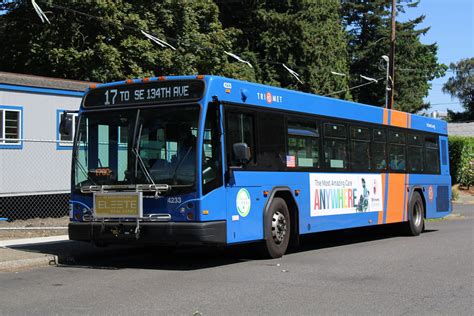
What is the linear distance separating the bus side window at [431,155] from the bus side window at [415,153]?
40cm

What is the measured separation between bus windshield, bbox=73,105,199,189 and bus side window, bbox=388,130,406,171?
7.35m

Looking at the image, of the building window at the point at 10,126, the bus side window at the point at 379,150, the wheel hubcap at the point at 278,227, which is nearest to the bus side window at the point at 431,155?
the bus side window at the point at 379,150

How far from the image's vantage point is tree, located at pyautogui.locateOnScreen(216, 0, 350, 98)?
3528 cm

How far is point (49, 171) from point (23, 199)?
1339 mm

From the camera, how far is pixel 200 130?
9688mm

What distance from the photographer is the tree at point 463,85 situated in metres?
94.5

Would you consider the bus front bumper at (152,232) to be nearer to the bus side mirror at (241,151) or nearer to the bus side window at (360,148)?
the bus side mirror at (241,151)

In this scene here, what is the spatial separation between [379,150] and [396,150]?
3.25 feet

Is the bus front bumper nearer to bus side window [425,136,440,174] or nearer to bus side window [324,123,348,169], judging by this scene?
bus side window [324,123,348,169]

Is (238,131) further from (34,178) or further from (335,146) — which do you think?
(34,178)

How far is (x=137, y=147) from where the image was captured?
1005 centimetres

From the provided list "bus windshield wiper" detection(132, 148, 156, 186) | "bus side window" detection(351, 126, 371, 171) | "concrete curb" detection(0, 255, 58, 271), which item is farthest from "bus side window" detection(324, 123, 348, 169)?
"concrete curb" detection(0, 255, 58, 271)

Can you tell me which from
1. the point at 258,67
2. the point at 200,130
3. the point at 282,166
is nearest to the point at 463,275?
the point at 282,166

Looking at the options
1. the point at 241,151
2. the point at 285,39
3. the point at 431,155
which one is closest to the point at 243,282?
the point at 241,151
